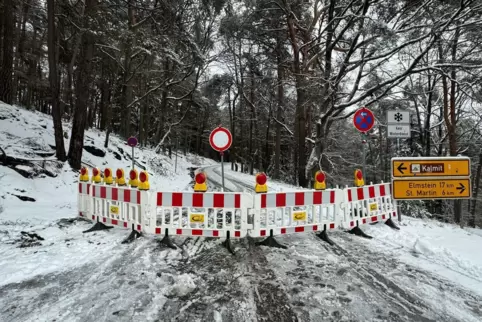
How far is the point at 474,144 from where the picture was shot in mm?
18375

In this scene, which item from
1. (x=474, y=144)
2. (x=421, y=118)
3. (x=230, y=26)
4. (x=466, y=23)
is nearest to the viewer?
(x=466, y=23)

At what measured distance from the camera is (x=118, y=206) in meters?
5.90

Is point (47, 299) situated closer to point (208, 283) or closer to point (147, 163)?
point (208, 283)

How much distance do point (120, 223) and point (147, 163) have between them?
50.2 feet

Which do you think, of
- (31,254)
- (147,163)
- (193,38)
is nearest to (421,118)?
(193,38)

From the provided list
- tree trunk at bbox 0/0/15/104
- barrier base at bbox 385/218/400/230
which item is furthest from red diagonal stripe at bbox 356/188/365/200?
tree trunk at bbox 0/0/15/104

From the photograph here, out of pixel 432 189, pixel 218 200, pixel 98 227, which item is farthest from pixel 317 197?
pixel 98 227

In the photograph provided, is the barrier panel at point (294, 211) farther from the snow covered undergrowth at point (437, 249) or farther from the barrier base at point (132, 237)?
the barrier base at point (132, 237)

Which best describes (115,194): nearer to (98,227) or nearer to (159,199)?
(98,227)

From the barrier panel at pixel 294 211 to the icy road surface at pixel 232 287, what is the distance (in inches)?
16.2

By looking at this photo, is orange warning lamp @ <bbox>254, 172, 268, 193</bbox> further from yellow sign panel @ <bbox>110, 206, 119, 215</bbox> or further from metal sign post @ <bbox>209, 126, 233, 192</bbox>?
yellow sign panel @ <bbox>110, 206, 119, 215</bbox>

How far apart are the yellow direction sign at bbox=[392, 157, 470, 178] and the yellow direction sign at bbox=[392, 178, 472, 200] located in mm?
138

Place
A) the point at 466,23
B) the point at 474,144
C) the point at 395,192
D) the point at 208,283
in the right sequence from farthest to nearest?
1. the point at 474,144
2. the point at 466,23
3. the point at 395,192
4. the point at 208,283

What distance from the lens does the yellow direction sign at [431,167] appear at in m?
5.96
